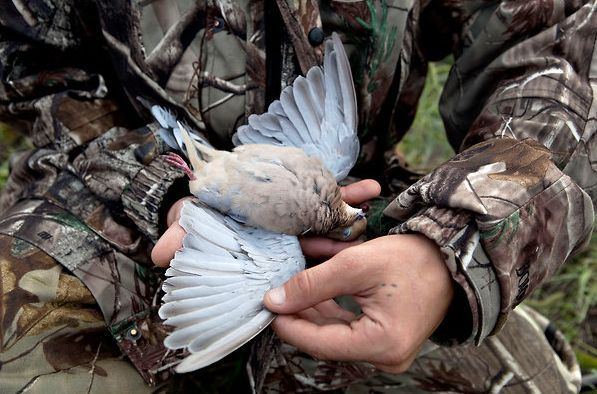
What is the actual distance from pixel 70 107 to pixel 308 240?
78cm

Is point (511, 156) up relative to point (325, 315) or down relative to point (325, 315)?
up

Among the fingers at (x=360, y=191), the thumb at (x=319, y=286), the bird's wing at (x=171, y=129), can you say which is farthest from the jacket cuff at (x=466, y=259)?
the bird's wing at (x=171, y=129)

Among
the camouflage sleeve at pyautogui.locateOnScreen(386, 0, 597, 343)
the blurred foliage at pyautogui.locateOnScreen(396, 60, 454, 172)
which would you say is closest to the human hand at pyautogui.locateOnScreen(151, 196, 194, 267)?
the camouflage sleeve at pyautogui.locateOnScreen(386, 0, 597, 343)

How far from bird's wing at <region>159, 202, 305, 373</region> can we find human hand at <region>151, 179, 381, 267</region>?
5 cm

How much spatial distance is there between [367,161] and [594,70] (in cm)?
68

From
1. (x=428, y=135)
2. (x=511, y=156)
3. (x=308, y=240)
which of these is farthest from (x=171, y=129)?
(x=428, y=135)

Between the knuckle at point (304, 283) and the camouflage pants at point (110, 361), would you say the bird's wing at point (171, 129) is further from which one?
the knuckle at point (304, 283)

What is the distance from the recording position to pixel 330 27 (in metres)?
1.54

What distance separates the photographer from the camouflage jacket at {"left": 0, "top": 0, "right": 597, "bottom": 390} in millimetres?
1191

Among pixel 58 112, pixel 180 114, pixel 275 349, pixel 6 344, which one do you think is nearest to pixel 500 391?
pixel 275 349

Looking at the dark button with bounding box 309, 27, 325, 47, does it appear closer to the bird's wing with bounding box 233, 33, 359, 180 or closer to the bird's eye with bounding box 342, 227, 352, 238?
the bird's wing with bounding box 233, 33, 359, 180

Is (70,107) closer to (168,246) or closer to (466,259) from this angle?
(168,246)

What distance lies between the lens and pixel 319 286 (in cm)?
112

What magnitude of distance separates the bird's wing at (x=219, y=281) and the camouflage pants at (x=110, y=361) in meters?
0.33
